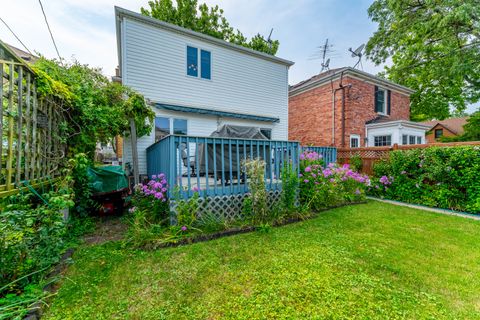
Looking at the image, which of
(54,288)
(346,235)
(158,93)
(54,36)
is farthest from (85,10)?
(346,235)

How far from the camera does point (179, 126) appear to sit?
299 inches

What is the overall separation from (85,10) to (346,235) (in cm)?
996

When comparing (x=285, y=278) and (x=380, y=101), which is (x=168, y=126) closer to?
(x=285, y=278)

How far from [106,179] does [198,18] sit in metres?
15.5

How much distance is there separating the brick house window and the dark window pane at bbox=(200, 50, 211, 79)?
33.5ft

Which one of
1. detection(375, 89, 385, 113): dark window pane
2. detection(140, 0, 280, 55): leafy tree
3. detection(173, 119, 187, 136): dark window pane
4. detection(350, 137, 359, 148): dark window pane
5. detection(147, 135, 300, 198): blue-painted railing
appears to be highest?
detection(140, 0, 280, 55): leafy tree

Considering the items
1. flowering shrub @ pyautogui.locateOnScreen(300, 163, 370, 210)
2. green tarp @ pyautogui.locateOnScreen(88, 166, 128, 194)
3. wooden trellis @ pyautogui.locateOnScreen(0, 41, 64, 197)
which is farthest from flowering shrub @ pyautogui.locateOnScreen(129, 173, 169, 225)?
flowering shrub @ pyautogui.locateOnScreen(300, 163, 370, 210)

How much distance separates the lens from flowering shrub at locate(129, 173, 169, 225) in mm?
3541

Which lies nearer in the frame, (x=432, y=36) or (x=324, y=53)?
(x=432, y=36)

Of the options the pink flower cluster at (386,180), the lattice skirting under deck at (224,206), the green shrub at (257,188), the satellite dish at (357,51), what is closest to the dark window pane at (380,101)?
the satellite dish at (357,51)

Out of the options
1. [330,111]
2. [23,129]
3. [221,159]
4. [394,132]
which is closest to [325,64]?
[330,111]

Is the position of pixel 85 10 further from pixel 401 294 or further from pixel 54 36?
pixel 401 294

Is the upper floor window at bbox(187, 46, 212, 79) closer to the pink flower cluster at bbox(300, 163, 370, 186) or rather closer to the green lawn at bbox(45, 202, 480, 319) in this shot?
the pink flower cluster at bbox(300, 163, 370, 186)

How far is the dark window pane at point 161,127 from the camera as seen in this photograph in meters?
7.16
